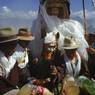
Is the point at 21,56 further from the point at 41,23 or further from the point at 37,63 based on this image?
the point at 41,23

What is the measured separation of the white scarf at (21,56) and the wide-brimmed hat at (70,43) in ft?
2.38

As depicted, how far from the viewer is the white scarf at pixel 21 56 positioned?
8484mm

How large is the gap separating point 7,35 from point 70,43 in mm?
1371

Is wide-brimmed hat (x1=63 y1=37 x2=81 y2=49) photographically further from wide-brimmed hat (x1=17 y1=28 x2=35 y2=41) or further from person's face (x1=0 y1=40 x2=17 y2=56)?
person's face (x1=0 y1=40 x2=17 y2=56)

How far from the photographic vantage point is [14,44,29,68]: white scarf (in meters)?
8.48

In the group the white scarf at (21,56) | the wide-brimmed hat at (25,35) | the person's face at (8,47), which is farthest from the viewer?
the wide-brimmed hat at (25,35)

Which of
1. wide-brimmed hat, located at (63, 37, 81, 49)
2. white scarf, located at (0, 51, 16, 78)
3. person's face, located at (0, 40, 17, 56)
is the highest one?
person's face, located at (0, 40, 17, 56)

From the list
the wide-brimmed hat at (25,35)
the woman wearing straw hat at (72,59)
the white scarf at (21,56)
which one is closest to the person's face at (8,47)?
the white scarf at (21,56)

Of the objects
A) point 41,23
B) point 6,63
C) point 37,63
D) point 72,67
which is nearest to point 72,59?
point 72,67

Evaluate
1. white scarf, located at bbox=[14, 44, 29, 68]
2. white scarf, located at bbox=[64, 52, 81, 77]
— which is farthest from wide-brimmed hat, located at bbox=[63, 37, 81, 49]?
white scarf, located at bbox=[14, 44, 29, 68]

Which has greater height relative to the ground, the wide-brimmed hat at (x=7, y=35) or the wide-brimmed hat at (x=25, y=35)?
the wide-brimmed hat at (x=7, y=35)

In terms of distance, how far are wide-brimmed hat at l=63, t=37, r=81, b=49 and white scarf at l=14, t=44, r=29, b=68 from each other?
0.72 m

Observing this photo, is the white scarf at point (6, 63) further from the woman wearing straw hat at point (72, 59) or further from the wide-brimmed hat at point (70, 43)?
the wide-brimmed hat at point (70, 43)

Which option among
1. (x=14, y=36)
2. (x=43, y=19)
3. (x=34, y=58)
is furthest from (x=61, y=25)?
(x=14, y=36)
